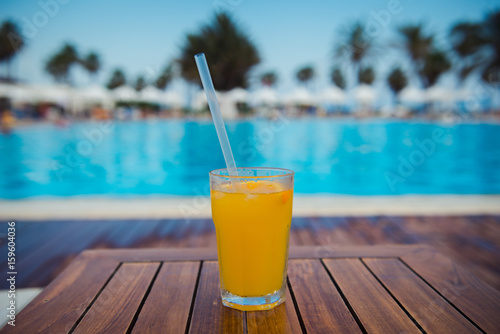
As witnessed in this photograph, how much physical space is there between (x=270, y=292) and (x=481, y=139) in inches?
623

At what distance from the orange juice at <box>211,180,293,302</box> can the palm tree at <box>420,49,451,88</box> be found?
40560 millimetres

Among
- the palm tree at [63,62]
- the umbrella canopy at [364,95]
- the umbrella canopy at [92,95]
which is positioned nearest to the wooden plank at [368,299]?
the umbrella canopy at [92,95]

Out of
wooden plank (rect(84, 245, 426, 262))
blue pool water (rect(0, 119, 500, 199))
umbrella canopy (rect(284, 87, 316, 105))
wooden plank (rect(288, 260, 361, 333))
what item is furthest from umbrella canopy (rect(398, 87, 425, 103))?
wooden plank (rect(288, 260, 361, 333))

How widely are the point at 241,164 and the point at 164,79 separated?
3853cm

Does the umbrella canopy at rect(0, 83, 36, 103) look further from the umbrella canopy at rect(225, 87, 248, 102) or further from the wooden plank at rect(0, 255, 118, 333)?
the wooden plank at rect(0, 255, 118, 333)

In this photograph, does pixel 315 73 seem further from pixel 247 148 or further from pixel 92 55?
pixel 247 148

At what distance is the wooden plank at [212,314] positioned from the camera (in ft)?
2.03

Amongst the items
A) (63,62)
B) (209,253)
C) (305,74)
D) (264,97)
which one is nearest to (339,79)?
(305,74)

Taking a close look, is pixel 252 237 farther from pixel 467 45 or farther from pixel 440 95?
pixel 467 45

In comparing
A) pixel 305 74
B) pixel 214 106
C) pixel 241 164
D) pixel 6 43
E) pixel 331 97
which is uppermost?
pixel 6 43

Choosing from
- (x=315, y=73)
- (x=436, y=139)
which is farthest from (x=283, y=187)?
(x=315, y=73)

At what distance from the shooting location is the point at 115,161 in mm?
9562

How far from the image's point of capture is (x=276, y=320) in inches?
25.3

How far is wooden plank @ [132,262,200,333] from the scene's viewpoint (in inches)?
24.5
